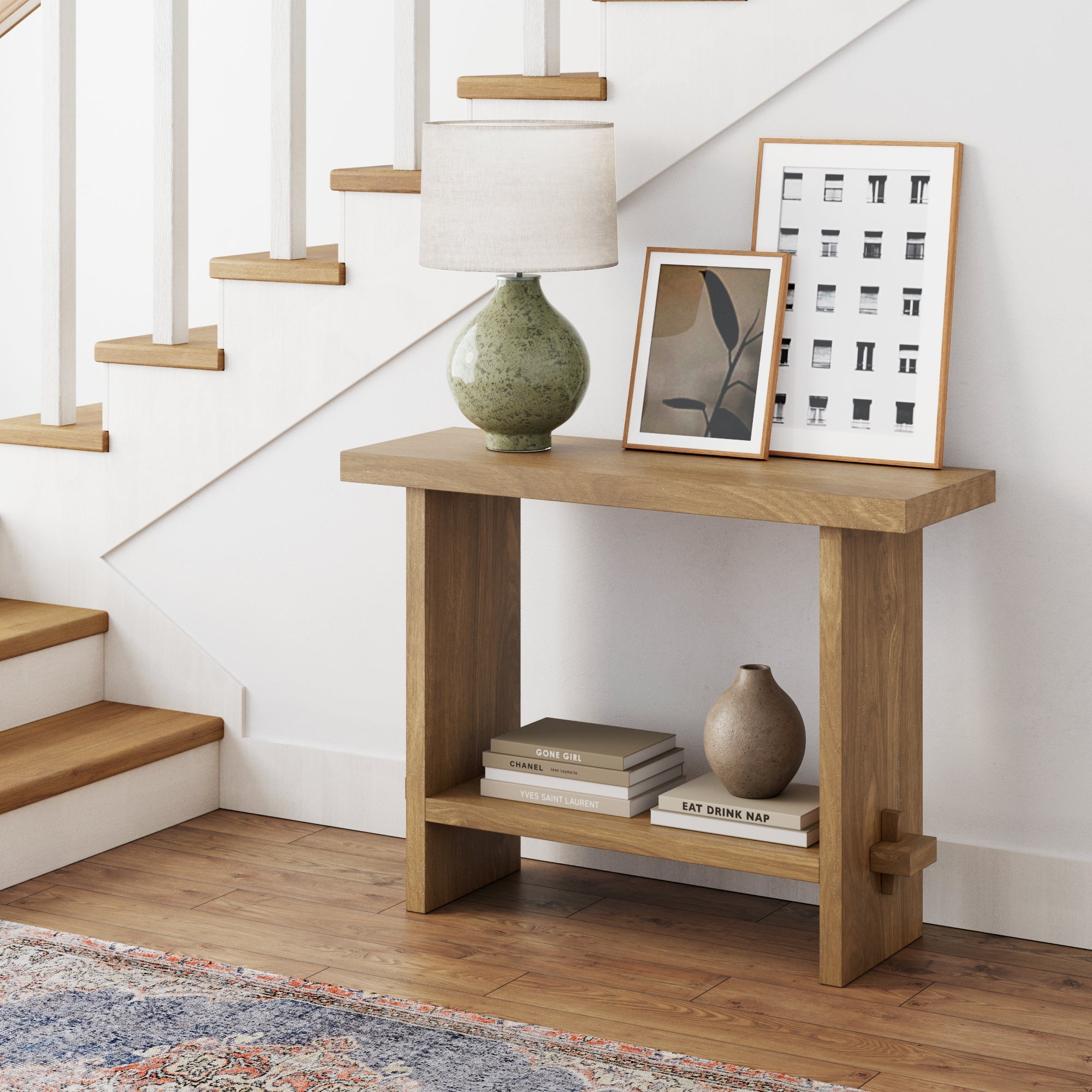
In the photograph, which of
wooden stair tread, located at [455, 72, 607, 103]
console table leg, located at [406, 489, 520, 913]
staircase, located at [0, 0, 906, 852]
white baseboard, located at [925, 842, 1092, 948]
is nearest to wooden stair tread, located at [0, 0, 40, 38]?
staircase, located at [0, 0, 906, 852]

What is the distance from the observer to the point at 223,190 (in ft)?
12.2

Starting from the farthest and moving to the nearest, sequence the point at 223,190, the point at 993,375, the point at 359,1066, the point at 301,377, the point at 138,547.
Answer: the point at 223,190 < the point at 138,547 < the point at 301,377 < the point at 993,375 < the point at 359,1066

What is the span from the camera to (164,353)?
3111 millimetres

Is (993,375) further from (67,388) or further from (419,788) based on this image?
(67,388)

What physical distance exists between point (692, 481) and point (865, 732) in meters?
0.45

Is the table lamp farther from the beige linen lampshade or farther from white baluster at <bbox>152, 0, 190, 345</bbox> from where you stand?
white baluster at <bbox>152, 0, 190, 345</bbox>

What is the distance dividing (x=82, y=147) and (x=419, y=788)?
2.06m

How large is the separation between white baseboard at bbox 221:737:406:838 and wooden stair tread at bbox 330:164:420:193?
1.05m

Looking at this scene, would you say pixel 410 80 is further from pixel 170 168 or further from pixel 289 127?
pixel 170 168

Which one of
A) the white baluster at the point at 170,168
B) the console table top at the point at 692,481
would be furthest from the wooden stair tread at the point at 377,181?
the console table top at the point at 692,481

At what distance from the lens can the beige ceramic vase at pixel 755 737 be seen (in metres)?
2.43

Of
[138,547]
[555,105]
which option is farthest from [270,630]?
[555,105]

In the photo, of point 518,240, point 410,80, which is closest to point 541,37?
point 410,80

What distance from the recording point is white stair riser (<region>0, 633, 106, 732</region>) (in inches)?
121
